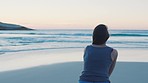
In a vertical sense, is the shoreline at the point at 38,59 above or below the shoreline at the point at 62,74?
below

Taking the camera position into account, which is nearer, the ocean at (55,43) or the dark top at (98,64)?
the dark top at (98,64)

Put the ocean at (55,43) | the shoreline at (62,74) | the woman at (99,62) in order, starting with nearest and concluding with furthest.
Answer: the woman at (99,62), the shoreline at (62,74), the ocean at (55,43)

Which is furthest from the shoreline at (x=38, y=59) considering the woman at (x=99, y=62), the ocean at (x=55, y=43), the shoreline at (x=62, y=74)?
the woman at (x=99, y=62)

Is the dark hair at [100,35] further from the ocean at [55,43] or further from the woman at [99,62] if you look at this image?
the ocean at [55,43]

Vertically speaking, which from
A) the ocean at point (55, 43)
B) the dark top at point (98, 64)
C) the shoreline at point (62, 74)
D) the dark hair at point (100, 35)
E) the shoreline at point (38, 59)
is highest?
the dark hair at point (100, 35)

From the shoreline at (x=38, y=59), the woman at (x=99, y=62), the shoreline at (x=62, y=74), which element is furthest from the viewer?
the shoreline at (x=38, y=59)

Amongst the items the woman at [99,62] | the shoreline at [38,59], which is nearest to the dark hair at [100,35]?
the woman at [99,62]

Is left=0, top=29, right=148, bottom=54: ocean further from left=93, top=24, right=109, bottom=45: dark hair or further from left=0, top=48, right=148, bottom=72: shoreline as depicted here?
left=93, top=24, right=109, bottom=45: dark hair

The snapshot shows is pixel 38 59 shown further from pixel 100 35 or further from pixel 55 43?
pixel 55 43

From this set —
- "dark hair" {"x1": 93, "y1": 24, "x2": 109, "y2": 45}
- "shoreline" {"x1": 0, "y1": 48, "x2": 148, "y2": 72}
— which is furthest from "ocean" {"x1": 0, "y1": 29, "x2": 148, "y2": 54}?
"dark hair" {"x1": 93, "y1": 24, "x2": 109, "y2": 45}

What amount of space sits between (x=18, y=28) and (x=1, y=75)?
112 meters

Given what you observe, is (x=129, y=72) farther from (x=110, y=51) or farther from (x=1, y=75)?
(x=110, y=51)

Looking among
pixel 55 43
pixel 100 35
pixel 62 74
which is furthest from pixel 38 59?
pixel 55 43

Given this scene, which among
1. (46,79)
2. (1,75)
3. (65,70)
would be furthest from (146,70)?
(1,75)
